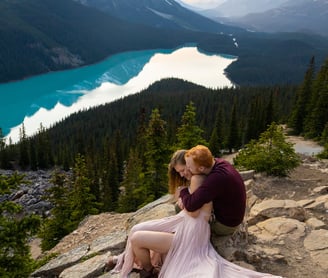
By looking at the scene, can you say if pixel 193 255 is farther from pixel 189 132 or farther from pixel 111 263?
pixel 189 132

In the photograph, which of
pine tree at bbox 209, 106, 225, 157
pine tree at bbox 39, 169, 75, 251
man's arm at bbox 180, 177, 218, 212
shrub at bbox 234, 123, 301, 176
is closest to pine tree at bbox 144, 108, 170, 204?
pine tree at bbox 39, 169, 75, 251

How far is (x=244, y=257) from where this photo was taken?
687 cm

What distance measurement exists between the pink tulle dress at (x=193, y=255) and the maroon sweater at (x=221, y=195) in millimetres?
318

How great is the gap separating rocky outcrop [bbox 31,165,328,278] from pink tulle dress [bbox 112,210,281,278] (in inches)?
31.9

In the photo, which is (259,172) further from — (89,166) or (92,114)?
(92,114)

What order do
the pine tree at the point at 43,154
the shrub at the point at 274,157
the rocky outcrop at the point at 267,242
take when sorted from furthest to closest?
the pine tree at the point at 43,154, the shrub at the point at 274,157, the rocky outcrop at the point at 267,242

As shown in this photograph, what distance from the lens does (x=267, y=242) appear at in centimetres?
762

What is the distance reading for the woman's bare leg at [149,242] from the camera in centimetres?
610

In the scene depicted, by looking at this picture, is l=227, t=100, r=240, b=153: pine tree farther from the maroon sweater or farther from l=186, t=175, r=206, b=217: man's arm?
l=186, t=175, r=206, b=217: man's arm

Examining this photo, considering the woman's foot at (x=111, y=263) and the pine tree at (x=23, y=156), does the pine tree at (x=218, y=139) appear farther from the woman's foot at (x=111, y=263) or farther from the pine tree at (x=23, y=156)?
the woman's foot at (x=111, y=263)

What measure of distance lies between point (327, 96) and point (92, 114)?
85483 mm

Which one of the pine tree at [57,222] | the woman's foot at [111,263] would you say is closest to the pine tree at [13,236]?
the woman's foot at [111,263]

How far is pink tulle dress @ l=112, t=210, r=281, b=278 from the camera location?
5645mm

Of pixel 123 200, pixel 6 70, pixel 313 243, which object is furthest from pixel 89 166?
pixel 6 70
